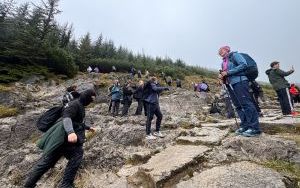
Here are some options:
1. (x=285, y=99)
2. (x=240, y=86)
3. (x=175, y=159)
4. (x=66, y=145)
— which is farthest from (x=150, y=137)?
(x=285, y=99)

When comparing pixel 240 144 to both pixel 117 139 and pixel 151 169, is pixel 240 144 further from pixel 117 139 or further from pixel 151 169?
pixel 117 139

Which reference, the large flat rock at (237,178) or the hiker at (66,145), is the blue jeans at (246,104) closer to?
the large flat rock at (237,178)

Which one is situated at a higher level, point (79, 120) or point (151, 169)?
point (79, 120)

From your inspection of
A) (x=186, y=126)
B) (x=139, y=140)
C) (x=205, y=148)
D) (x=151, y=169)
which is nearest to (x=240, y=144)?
(x=205, y=148)

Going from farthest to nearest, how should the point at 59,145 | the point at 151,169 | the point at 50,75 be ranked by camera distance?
the point at 50,75
the point at 151,169
the point at 59,145

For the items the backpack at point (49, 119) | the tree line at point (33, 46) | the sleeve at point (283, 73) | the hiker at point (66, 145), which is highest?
the tree line at point (33, 46)

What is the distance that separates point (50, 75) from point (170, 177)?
36526 millimetres

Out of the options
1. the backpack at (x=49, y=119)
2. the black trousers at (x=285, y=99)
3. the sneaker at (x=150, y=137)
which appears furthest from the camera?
the black trousers at (x=285, y=99)

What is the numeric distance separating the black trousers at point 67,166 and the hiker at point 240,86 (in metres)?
3.80

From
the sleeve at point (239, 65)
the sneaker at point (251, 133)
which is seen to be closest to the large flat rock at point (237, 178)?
the sneaker at point (251, 133)

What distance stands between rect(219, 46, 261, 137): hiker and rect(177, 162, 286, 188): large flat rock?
5.75 feet

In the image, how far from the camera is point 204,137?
9.88 m

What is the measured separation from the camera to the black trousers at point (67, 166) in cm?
712

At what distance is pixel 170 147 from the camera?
9555 millimetres
